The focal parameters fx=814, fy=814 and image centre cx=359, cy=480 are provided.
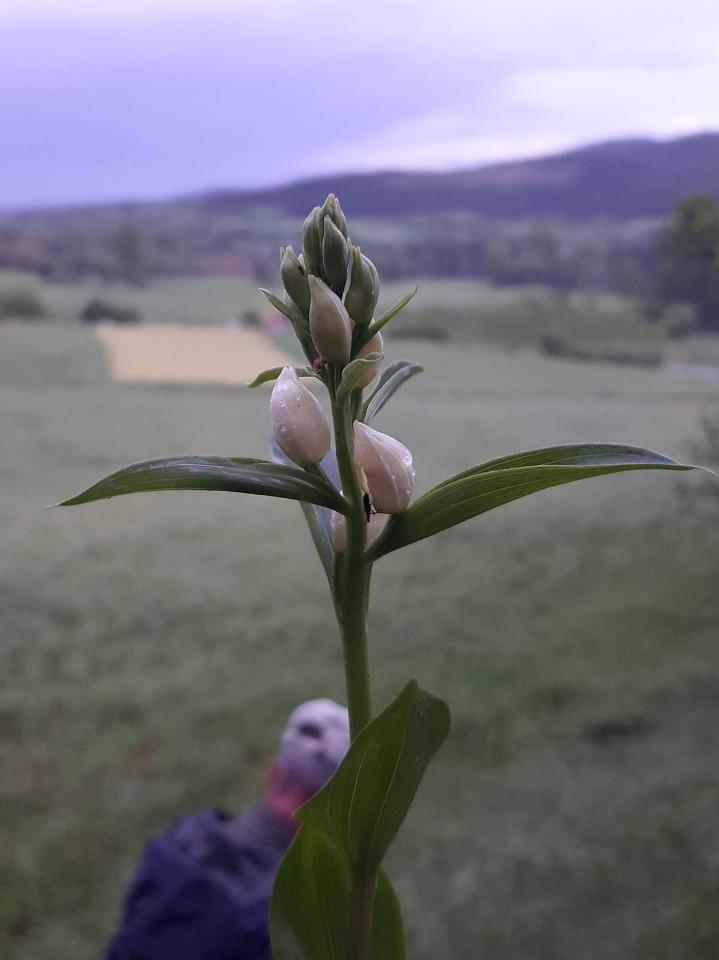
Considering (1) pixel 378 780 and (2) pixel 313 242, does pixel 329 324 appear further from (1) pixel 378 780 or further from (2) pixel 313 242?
(1) pixel 378 780

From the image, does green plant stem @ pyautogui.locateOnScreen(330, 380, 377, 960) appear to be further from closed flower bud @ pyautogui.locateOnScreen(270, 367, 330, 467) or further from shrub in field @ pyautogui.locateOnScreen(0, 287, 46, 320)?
shrub in field @ pyautogui.locateOnScreen(0, 287, 46, 320)

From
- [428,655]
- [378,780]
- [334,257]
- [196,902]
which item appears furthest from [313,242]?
[428,655]

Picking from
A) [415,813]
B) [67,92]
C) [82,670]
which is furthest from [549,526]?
[67,92]

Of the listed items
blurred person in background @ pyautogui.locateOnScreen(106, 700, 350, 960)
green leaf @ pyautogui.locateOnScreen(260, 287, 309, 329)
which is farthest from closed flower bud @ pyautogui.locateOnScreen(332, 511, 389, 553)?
blurred person in background @ pyautogui.locateOnScreen(106, 700, 350, 960)

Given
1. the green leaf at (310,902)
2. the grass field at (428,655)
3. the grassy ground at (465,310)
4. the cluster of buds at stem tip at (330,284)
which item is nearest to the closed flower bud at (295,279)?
the cluster of buds at stem tip at (330,284)

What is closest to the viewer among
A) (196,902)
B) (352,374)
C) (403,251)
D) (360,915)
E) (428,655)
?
(352,374)

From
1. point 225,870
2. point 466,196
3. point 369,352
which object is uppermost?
point 466,196

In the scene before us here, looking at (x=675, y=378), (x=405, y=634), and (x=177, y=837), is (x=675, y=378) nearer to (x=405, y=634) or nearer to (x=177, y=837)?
(x=405, y=634)
